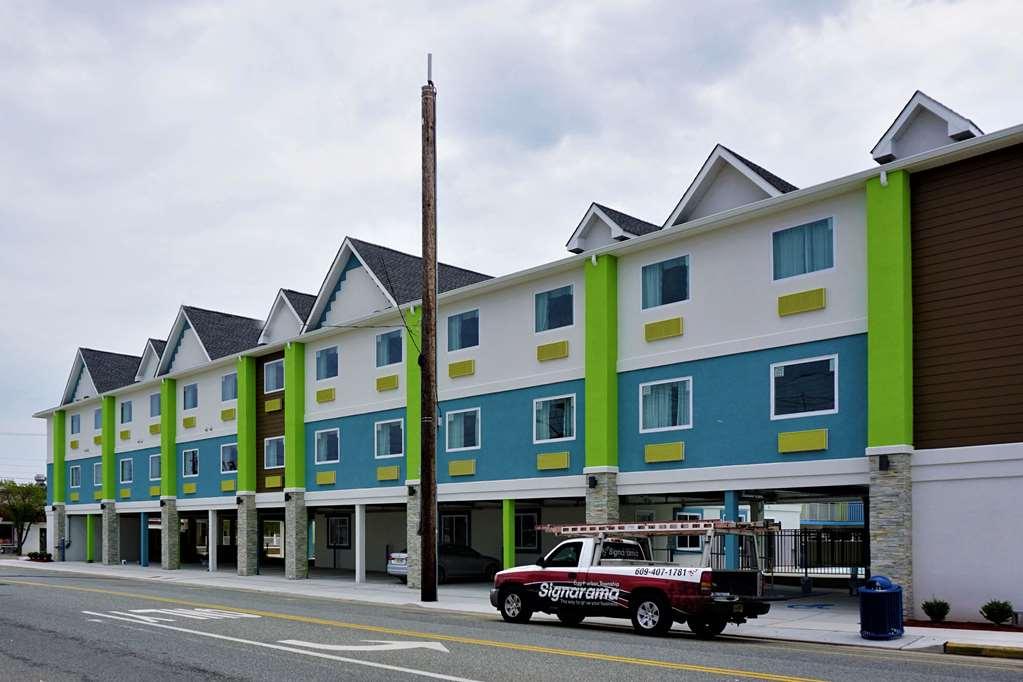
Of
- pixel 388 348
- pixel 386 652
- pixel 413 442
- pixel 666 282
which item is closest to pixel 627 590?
pixel 386 652

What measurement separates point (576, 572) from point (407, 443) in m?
15.2

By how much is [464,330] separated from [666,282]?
798 centimetres

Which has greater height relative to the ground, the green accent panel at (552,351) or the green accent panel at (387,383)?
the green accent panel at (552,351)

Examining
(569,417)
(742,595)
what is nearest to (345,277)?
(569,417)

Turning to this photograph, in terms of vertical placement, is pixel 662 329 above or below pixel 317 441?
above

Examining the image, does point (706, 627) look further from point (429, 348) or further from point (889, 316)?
point (429, 348)

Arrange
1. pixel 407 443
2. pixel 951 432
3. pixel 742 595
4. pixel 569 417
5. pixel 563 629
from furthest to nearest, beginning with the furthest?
pixel 407 443
pixel 569 417
pixel 951 432
pixel 563 629
pixel 742 595

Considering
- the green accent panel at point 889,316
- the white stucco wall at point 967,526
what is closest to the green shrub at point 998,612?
the white stucco wall at point 967,526

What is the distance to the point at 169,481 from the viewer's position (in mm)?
47781

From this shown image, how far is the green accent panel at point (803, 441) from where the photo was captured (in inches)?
881

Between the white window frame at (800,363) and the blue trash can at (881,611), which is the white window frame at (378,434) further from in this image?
the blue trash can at (881,611)

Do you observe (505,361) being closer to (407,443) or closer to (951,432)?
(407,443)

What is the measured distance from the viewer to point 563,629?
18.8 meters

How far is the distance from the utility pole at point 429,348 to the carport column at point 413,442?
7.65m
